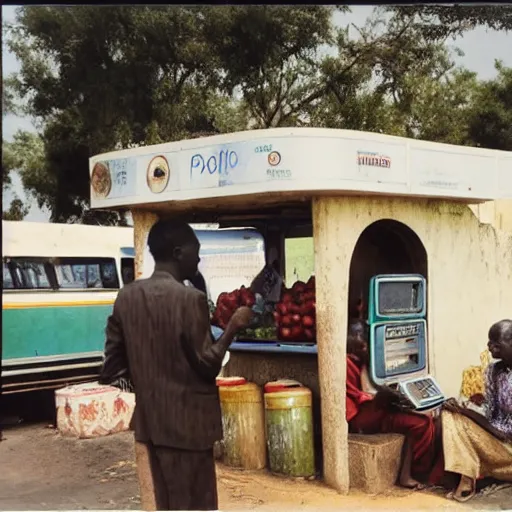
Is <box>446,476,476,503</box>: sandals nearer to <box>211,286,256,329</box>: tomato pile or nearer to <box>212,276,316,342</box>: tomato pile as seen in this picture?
<box>212,276,316,342</box>: tomato pile

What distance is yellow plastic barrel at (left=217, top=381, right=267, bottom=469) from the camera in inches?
209

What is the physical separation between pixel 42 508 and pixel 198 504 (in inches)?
41.3

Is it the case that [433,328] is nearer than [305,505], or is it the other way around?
[305,505]

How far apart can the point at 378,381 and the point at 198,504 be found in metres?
1.41

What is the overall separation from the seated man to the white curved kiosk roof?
3.42 ft

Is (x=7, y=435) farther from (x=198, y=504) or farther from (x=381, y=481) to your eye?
(x=381, y=481)

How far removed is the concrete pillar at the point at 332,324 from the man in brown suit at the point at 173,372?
61 centimetres

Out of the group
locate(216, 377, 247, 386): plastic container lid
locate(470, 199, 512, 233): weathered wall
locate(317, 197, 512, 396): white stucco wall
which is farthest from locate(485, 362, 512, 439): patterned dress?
locate(216, 377, 247, 386): plastic container lid

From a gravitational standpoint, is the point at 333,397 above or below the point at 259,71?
below

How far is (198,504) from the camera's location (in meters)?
4.66

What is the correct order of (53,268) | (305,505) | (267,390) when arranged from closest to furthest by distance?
(305,505) → (267,390) → (53,268)

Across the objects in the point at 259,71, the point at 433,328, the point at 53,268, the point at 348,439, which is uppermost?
the point at 259,71

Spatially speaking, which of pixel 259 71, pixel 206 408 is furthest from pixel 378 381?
pixel 259 71

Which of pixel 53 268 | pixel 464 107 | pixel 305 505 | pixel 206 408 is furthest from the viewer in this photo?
pixel 464 107
